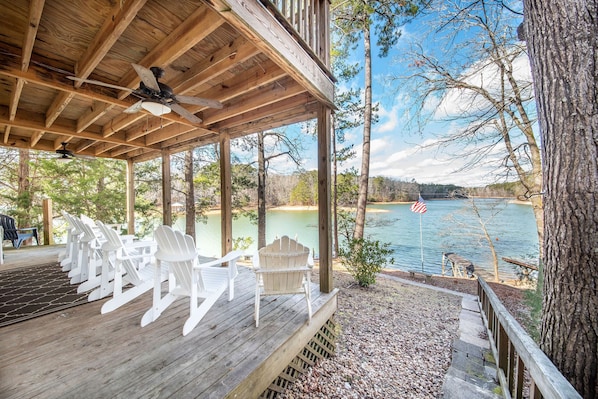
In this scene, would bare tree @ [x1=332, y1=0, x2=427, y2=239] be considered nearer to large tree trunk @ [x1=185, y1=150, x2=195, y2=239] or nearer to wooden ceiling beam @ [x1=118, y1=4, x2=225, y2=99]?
wooden ceiling beam @ [x1=118, y1=4, x2=225, y2=99]

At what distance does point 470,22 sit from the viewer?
4.73 m

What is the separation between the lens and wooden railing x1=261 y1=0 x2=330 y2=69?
1890mm

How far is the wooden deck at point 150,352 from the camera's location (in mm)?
1423

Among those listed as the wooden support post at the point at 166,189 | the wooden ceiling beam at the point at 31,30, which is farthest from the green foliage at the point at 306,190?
the wooden ceiling beam at the point at 31,30

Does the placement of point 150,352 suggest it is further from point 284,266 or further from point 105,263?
point 105,263

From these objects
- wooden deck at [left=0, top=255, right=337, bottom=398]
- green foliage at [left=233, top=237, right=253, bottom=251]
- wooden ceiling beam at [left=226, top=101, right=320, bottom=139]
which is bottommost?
green foliage at [left=233, top=237, right=253, bottom=251]

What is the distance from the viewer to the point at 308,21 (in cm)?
237

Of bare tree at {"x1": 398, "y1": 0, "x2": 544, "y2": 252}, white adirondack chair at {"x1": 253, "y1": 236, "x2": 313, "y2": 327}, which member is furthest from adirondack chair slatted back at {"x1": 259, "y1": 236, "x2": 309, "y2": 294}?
bare tree at {"x1": 398, "y1": 0, "x2": 544, "y2": 252}

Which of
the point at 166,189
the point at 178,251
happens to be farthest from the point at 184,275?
the point at 166,189

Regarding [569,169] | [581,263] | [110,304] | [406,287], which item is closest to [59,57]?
[110,304]

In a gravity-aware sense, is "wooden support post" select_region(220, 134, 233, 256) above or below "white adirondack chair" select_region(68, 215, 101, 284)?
above

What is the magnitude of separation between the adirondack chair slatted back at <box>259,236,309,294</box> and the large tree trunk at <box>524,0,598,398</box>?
5.69 feet

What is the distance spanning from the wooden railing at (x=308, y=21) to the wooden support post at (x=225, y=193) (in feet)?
7.41

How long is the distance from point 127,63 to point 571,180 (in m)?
3.89
